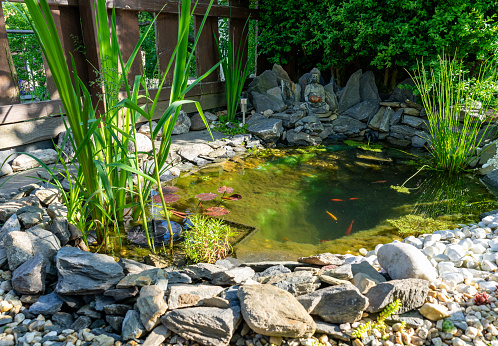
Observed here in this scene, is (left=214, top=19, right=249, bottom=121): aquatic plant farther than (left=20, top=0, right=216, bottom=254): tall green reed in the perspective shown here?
Yes

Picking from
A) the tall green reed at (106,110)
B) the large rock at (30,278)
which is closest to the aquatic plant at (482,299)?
the tall green reed at (106,110)

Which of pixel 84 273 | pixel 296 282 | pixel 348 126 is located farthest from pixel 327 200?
pixel 348 126

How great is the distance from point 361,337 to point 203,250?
103cm

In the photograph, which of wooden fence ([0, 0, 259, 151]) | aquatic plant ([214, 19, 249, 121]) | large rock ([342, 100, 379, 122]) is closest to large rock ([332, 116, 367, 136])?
large rock ([342, 100, 379, 122])

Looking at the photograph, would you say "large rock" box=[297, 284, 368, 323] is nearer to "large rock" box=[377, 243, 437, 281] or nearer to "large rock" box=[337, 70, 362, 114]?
"large rock" box=[377, 243, 437, 281]

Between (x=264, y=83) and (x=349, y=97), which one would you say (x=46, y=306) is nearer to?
(x=264, y=83)

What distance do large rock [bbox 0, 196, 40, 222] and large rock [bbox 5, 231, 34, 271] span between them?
1.27 ft

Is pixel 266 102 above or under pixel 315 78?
under

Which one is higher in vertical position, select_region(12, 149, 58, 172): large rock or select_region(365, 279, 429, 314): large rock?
select_region(12, 149, 58, 172): large rock

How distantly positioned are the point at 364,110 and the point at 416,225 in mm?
3009

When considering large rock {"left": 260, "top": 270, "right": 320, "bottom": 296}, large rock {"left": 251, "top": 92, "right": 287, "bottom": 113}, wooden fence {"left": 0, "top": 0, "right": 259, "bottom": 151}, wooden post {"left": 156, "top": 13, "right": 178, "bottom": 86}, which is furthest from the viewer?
large rock {"left": 251, "top": 92, "right": 287, "bottom": 113}

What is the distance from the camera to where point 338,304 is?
150cm

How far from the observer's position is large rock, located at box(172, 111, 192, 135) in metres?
4.81

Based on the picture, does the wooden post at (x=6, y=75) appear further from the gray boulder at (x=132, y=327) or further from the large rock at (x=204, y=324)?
the large rock at (x=204, y=324)
